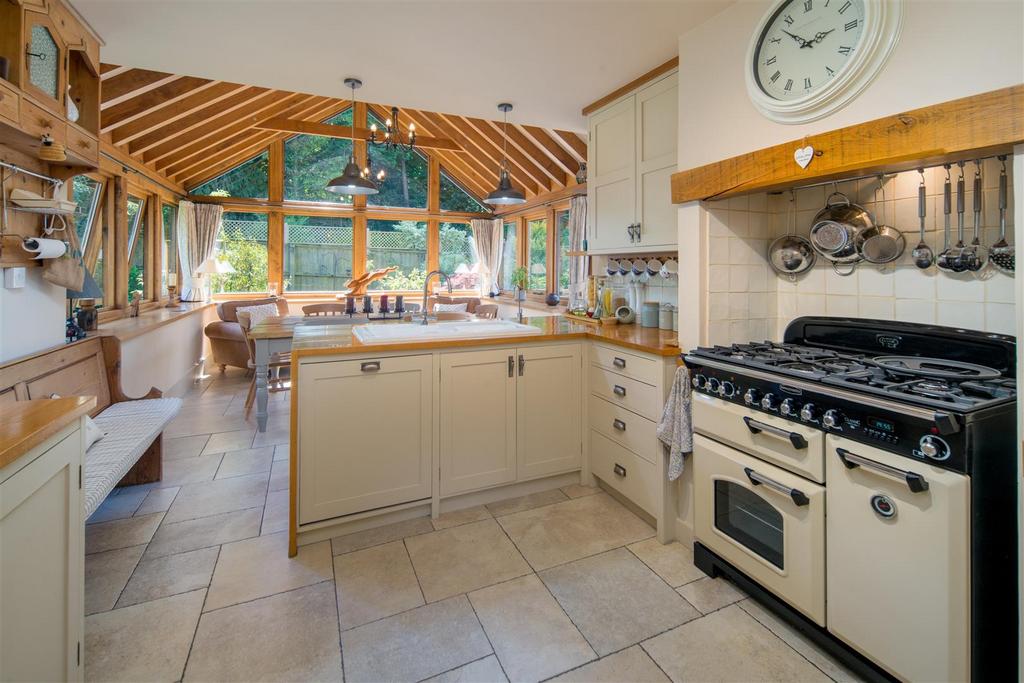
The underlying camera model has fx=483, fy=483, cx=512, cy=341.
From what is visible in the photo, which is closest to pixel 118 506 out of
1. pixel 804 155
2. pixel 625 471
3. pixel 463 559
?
pixel 463 559

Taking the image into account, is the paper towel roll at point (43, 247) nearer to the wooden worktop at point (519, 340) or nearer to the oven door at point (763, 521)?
the wooden worktop at point (519, 340)

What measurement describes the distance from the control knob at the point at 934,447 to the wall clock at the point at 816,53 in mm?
1128

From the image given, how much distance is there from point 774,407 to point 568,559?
109cm

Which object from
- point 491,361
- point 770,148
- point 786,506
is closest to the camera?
point 786,506

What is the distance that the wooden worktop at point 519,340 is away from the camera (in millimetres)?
2195

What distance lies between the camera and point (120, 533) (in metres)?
2.29

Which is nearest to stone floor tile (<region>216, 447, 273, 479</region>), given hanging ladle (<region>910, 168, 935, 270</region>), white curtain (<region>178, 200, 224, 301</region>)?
hanging ladle (<region>910, 168, 935, 270</region>)

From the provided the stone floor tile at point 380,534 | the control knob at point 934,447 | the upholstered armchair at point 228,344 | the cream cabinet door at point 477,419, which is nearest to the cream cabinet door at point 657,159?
the cream cabinet door at point 477,419

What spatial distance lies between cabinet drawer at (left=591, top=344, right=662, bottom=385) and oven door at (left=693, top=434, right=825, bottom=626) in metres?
0.38

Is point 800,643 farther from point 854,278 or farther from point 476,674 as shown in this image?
point 854,278

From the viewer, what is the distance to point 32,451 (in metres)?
1.05

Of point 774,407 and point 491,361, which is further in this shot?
point 491,361

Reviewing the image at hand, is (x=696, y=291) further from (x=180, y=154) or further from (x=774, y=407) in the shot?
(x=180, y=154)

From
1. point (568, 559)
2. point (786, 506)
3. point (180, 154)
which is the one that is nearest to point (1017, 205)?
point (786, 506)
